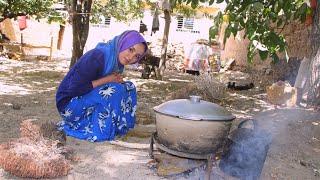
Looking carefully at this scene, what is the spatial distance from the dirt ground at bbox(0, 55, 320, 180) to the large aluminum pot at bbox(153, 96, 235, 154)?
0.76 feet

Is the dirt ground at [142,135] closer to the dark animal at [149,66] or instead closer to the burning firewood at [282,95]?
the burning firewood at [282,95]

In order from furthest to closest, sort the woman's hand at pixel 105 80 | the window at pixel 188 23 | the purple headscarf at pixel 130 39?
the window at pixel 188 23 → the woman's hand at pixel 105 80 → the purple headscarf at pixel 130 39

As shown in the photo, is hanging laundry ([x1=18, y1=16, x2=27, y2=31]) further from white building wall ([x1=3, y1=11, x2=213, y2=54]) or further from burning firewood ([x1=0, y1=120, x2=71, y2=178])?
burning firewood ([x1=0, y1=120, x2=71, y2=178])

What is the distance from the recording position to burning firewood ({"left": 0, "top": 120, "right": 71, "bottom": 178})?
277 centimetres

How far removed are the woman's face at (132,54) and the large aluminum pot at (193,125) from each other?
684 mm

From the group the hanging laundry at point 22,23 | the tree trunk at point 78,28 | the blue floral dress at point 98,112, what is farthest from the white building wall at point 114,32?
the blue floral dress at point 98,112

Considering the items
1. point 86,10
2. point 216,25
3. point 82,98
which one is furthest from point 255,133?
point 86,10

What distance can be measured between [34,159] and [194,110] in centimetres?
121

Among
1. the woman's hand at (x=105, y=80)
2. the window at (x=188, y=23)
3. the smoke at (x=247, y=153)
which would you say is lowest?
the smoke at (x=247, y=153)

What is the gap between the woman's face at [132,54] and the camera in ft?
11.1

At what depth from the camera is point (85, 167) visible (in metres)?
3.12

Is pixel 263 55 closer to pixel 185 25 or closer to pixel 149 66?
pixel 149 66

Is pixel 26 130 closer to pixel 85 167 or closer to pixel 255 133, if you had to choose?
pixel 85 167

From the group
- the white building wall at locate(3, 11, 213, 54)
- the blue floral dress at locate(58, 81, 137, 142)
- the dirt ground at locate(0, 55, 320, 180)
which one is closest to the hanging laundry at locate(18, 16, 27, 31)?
the white building wall at locate(3, 11, 213, 54)
